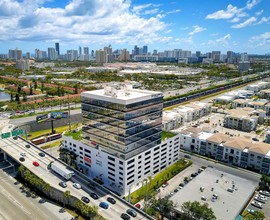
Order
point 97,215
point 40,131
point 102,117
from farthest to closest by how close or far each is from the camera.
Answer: point 40,131, point 102,117, point 97,215

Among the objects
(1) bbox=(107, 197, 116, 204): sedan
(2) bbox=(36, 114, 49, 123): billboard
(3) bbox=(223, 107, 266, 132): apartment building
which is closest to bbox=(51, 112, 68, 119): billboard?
(2) bbox=(36, 114, 49, 123): billboard

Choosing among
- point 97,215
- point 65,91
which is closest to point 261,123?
point 97,215

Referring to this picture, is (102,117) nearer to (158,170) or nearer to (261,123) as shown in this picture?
(158,170)

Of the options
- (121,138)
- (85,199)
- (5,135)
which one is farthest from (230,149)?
(5,135)

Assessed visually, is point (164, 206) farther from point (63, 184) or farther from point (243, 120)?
point (243, 120)

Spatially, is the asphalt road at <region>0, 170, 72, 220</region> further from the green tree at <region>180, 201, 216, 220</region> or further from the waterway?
the waterway
